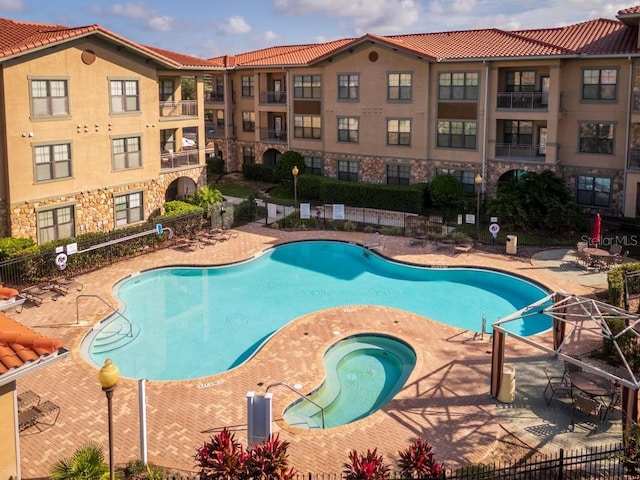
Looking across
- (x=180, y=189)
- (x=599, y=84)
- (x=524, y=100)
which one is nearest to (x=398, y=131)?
(x=524, y=100)

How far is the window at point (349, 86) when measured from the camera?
136 feet

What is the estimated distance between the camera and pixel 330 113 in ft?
141

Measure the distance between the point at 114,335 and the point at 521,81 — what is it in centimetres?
2639

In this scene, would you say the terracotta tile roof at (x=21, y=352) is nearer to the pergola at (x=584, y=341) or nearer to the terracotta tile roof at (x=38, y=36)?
the pergola at (x=584, y=341)

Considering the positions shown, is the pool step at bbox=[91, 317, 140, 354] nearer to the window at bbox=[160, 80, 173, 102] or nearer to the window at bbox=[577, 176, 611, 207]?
the window at bbox=[160, 80, 173, 102]

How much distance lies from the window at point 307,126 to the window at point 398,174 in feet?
20.7

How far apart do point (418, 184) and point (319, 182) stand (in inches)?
253

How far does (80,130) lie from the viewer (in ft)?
98.4

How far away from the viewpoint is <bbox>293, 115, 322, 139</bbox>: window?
4447 cm

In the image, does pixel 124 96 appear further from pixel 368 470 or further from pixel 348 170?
pixel 368 470

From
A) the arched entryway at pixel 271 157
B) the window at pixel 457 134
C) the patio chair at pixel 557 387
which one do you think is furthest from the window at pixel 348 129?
the patio chair at pixel 557 387

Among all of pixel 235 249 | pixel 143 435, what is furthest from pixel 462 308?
pixel 143 435

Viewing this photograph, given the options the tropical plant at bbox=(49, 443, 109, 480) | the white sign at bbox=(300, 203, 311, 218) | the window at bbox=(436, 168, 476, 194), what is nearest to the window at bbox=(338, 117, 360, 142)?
the window at bbox=(436, 168, 476, 194)

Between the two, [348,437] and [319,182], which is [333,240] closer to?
[319,182]
